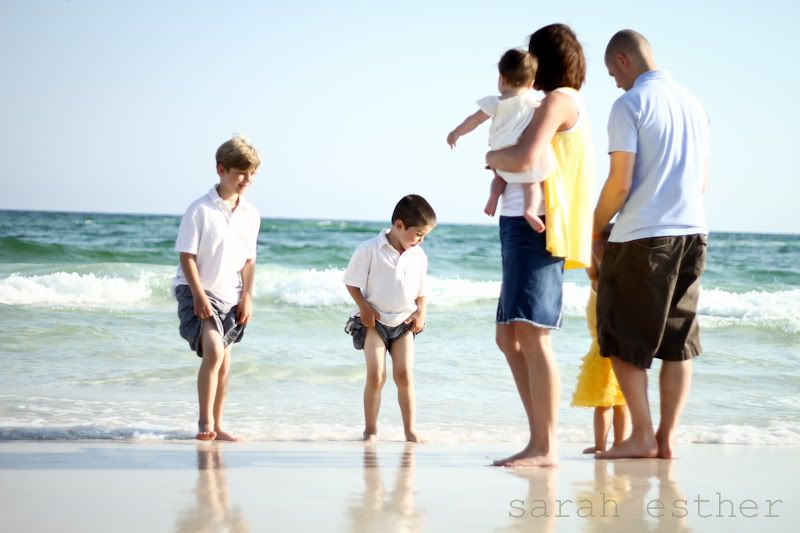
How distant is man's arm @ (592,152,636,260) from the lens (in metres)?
3.54

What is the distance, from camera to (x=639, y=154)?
142 inches

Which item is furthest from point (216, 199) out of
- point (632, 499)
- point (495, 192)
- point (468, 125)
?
point (632, 499)

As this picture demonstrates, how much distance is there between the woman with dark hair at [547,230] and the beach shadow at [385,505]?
0.46 meters

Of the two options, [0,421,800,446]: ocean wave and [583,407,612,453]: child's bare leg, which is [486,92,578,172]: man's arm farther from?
[0,421,800,446]: ocean wave

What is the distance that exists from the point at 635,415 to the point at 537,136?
1.23 meters

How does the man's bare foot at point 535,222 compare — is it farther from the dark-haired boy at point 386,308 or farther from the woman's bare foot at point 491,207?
the dark-haired boy at point 386,308

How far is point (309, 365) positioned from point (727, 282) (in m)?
14.4

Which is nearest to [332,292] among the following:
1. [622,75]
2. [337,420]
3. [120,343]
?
[120,343]

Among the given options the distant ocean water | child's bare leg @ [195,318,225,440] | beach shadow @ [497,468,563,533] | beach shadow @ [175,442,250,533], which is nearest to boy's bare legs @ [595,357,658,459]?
beach shadow @ [497,468,563,533]

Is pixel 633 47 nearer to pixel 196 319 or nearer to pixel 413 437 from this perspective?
pixel 413 437

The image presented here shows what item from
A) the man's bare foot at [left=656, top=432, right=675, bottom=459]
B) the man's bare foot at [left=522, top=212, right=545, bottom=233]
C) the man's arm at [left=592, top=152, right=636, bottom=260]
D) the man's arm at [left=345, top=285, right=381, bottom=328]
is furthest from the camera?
the man's arm at [left=345, top=285, right=381, bottom=328]

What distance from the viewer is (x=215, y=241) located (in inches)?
177

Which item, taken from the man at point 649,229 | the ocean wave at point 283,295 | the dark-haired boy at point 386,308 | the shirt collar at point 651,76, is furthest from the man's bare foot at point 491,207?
the ocean wave at point 283,295

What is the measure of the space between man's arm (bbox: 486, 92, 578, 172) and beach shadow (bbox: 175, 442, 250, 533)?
1.52 m
